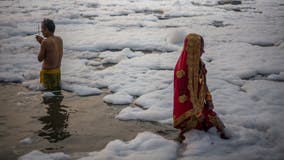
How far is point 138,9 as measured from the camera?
2038cm

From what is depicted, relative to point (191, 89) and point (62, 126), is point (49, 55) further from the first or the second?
point (191, 89)

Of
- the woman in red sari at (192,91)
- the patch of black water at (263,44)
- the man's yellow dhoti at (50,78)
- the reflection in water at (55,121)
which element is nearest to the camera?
the woman in red sari at (192,91)

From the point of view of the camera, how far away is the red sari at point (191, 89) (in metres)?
4.30

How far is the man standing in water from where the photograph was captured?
19.9 feet

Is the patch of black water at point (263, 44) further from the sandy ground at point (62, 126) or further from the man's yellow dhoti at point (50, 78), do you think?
the man's yellow dhoti at point (50, 78)

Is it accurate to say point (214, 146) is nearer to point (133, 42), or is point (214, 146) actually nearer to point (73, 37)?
point (133, 42)

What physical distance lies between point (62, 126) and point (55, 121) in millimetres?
225

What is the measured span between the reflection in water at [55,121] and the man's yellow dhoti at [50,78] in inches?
15.4

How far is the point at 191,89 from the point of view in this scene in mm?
4289

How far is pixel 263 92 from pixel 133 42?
544cm

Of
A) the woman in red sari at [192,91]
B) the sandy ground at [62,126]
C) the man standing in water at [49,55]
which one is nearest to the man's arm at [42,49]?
the man standing in water at [49,55]

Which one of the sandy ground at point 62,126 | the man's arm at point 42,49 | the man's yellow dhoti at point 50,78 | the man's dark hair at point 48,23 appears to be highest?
the man's dark hair at point 48,23

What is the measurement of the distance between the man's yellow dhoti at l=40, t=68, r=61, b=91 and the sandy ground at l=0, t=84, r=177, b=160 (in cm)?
25

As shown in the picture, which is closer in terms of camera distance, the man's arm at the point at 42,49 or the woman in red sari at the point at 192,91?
the woman in red sari at the point at 192,91
